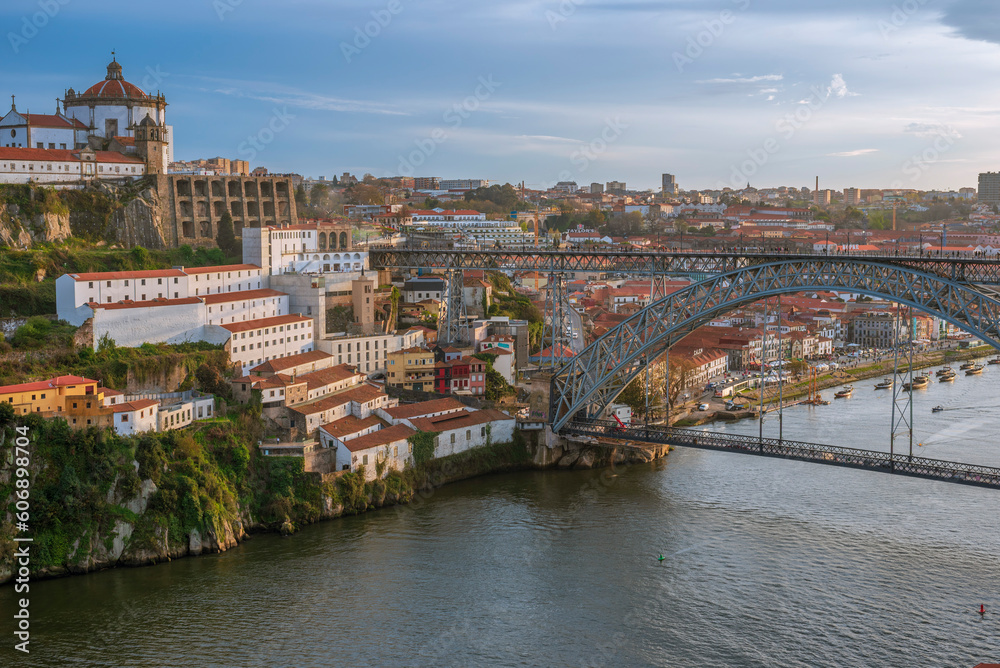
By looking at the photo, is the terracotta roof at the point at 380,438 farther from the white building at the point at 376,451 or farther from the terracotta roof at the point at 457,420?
the terracotta roof at the point at 457,420

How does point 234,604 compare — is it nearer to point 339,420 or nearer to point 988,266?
point 339,420

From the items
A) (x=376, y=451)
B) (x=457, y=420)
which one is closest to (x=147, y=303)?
(x=376, y=451)

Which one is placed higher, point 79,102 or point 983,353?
point 79,102

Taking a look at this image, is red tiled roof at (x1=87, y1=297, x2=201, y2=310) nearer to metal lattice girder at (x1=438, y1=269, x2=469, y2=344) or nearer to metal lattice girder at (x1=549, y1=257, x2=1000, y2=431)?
metal lattice girder at (x1=438, y1=269, x2=469, y2=344)

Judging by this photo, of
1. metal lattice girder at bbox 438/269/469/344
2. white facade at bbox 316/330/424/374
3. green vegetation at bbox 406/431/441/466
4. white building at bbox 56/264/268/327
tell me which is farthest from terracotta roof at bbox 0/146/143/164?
green vegetation at bbox 406/431/441/466

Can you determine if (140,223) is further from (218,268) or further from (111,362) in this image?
(111,362)

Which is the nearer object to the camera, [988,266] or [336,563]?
[336,563]

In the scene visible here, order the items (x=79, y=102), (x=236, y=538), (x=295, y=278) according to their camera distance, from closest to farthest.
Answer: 1. (x=236, y=538)
2. (x=295, y=278)
3. (x=79, y=102)

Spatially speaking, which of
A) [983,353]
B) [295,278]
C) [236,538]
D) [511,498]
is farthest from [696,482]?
[983,353]

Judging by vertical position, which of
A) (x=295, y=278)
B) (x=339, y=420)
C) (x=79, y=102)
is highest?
(x=79, y=102)
